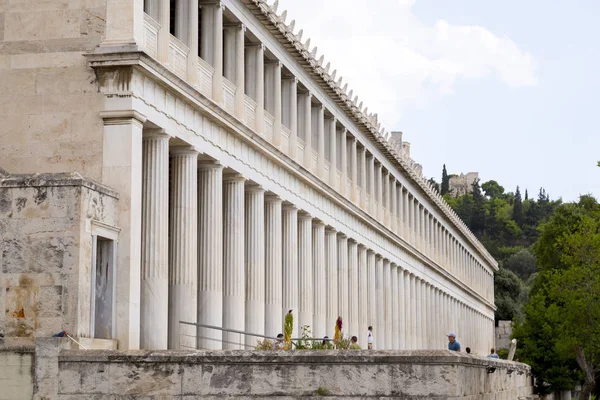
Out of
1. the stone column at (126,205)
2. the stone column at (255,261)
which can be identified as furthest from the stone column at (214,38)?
the stone column at (126,205)

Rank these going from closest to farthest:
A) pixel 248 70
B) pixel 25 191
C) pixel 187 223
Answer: pixel 25 191 → pixel 187 223 → pixel 248 70

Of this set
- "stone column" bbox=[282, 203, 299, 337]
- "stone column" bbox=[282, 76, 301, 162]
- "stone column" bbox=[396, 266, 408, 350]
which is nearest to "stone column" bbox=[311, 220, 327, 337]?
"stone column" bbox=[282, 203, 299, 337]

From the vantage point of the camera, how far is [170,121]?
108 ft

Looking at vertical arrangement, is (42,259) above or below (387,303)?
below

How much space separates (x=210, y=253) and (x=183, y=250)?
235 centimetres

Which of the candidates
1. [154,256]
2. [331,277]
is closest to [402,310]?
[331,277]

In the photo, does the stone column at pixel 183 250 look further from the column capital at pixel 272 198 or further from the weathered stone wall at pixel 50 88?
the column capital at pixel 272 198

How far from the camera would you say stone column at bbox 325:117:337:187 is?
5459 centimetres

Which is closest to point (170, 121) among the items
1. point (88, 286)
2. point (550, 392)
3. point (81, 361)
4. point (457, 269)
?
point (88, 286)

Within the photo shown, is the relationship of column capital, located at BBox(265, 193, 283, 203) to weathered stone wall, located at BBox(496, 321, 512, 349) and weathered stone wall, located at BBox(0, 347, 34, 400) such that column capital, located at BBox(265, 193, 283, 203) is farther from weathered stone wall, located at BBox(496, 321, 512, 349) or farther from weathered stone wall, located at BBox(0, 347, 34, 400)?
weathered stone wall, located at BBox(496, 321, 512, 349)

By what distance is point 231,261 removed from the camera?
38844 mm

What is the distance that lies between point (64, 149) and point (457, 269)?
256 feet

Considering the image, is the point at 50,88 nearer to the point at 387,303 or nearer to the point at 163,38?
the point at 163,38

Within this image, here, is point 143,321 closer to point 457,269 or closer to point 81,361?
point 81,361
